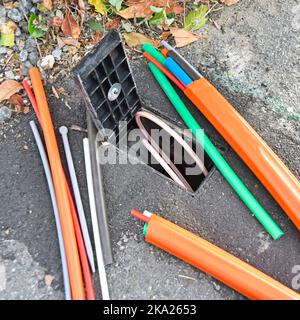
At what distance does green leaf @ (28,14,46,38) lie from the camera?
1.59 m

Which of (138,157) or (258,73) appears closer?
(138,157)

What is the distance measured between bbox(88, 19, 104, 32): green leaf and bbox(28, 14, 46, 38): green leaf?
155 mm

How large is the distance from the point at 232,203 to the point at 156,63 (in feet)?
1.66

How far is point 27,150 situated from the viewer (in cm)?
150

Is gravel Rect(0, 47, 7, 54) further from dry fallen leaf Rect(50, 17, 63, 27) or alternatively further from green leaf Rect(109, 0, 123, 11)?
green leaf Rect(109, 0, 123, 11)

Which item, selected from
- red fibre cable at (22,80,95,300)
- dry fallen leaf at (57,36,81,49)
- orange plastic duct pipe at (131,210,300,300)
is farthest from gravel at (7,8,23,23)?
orange plastic duct pipe at (131,210,300,300)

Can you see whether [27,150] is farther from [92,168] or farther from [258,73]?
[258,73]

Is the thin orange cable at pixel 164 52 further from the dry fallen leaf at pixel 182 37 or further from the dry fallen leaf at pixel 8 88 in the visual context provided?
the dry fallen leaf at pixel 8 88

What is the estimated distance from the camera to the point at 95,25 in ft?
5.41

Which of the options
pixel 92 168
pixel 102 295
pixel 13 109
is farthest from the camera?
pixel 13 109

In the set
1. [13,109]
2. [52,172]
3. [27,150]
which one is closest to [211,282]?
[52,172]

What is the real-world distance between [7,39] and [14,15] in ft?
0.27

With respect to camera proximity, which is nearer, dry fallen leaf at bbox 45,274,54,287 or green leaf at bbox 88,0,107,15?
dry fallen leaf at bbox 45,274,54,287

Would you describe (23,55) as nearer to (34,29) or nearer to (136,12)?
(34,29)
